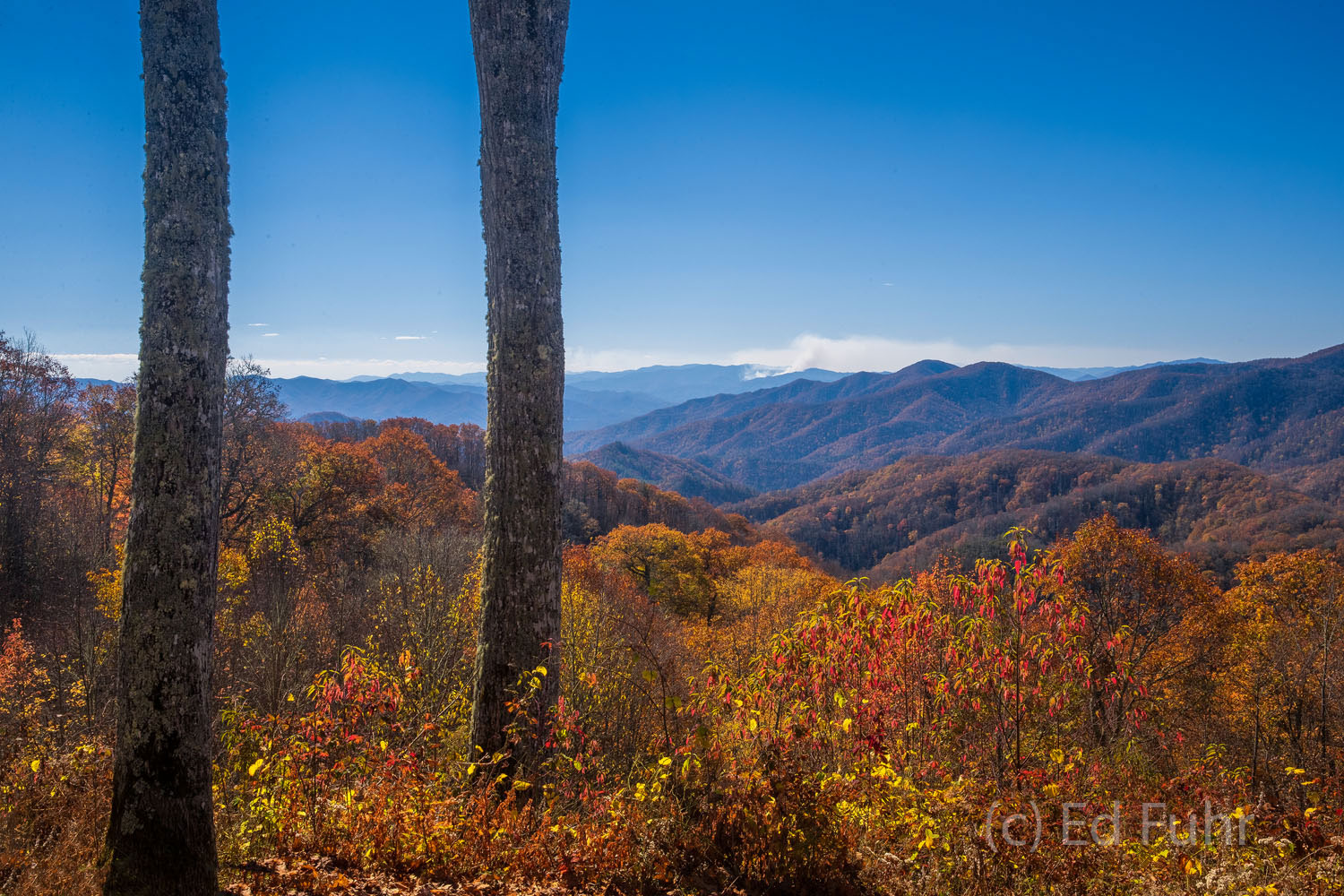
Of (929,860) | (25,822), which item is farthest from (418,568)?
(929,860)

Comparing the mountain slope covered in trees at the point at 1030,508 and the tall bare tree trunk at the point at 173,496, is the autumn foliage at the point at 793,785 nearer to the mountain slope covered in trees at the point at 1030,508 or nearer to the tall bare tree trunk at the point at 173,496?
the tall bare tree trunk at the point at 173,496

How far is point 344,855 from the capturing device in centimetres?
350

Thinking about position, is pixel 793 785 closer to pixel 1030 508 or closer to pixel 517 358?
pixel 517 358

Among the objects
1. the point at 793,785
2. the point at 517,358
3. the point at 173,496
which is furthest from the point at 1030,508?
the point at 173,496

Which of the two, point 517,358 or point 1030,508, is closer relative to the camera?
point 517,358

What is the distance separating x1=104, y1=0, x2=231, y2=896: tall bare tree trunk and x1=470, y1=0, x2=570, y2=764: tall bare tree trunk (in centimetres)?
148

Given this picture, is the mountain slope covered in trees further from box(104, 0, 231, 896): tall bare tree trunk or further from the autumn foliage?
box(104, 0, 231, 896): tall bare tree trunk

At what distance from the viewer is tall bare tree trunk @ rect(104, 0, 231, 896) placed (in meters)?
3.33

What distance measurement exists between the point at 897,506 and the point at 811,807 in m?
144

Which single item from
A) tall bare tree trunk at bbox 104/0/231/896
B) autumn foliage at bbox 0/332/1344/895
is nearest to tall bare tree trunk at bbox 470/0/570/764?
autumn foliage at bbox 0/332/1344/895

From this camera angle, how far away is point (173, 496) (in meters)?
3.40

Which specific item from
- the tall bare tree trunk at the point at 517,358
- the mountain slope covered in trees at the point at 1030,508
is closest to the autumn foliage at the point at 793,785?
the tall bare tree trunk at the point at 517,358

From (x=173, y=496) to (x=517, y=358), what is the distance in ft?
6.58

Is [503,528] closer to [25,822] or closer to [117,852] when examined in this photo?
[117,852]
